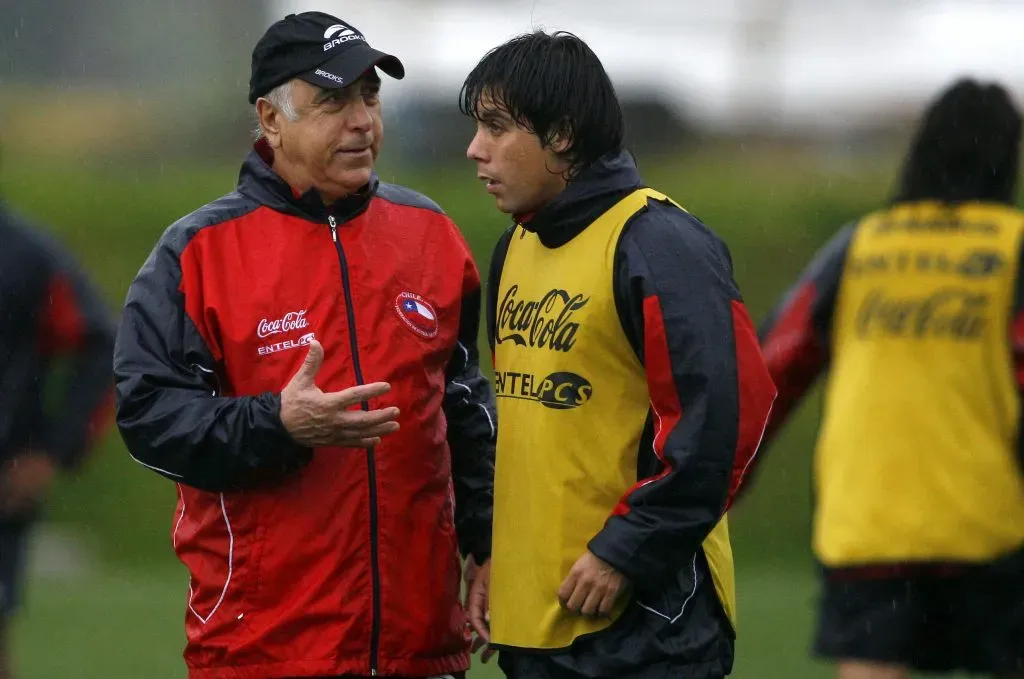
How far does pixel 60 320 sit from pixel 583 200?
3008 millimetres

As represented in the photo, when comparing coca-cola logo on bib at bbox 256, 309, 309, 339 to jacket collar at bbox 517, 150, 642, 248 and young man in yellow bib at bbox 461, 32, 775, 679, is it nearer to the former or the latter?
young man in yellow bib at bbox 461, 32, 775, 679

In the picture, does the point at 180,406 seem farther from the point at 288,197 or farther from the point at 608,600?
the point at 608,600

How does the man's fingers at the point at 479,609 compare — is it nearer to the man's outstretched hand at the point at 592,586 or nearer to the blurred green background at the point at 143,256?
the man's outstretched hand at the point at 592,586

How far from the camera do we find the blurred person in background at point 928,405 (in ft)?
15.8

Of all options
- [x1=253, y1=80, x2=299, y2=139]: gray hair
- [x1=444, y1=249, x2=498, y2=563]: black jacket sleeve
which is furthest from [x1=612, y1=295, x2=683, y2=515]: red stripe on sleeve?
[x1=253, y1=80, x2=299, y2=139]: gray hair

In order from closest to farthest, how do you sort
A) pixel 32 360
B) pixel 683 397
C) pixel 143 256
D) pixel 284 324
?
pixel 683 397
pixel 284 324
pixel 32 360
pixel 143 256

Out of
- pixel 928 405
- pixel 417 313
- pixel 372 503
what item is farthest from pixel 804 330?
pixel 372 503

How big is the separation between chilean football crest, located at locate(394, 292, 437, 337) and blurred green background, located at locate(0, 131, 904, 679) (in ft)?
19.5

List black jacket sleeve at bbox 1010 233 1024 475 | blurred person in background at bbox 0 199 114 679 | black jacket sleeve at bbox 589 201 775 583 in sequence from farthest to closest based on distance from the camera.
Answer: blurred person in background at bbox 0 199 114 679 < black jacket sleeve at bbox 1010 233 1024 475 < black jacket sleeve at bbox 589 201 775 583

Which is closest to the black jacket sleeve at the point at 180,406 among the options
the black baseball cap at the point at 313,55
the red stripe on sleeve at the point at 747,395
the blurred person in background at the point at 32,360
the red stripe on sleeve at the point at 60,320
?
the black baseball cap at the point at 313,55

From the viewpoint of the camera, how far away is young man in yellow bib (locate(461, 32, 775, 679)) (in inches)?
145

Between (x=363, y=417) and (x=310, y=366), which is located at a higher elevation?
(x=310, y=366)

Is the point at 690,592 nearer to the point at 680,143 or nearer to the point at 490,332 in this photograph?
the point at 490,332

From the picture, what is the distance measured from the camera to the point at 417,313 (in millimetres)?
4242
